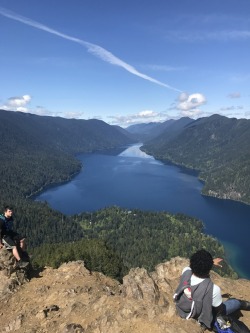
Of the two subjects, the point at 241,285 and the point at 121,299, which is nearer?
the point at 121,299

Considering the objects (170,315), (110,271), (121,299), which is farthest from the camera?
(110,271)

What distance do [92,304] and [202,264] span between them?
10050 millimetres

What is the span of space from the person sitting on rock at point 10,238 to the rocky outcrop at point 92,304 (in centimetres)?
220

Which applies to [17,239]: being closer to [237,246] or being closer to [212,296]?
[212,296]

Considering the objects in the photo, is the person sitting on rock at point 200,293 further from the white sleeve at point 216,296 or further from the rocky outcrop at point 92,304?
the rocky outcrop at point 92,304

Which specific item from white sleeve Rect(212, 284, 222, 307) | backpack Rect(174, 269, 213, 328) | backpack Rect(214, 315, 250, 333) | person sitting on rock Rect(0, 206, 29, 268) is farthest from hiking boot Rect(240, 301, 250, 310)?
person sitting on rock Rect(0, 206, 29, 268)

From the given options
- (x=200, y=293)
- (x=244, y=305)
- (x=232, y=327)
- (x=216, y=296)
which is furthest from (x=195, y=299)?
(x=244, y=305)

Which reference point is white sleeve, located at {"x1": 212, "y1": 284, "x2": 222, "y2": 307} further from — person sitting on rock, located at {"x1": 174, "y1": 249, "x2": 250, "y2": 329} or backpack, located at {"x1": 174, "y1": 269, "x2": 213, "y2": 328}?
backpack, located at {"x1": 174, "y1": 269, "x2": 213, "y2": 328}

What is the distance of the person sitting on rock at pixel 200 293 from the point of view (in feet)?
48.4

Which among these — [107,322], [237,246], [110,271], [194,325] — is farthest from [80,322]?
[237,246]

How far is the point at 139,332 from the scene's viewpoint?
58.5 feet

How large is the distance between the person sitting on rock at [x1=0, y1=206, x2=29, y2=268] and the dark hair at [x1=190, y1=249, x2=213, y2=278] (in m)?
14.6

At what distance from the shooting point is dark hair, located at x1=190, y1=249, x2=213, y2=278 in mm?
14703

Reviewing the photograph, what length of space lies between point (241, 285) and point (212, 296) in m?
16.4
